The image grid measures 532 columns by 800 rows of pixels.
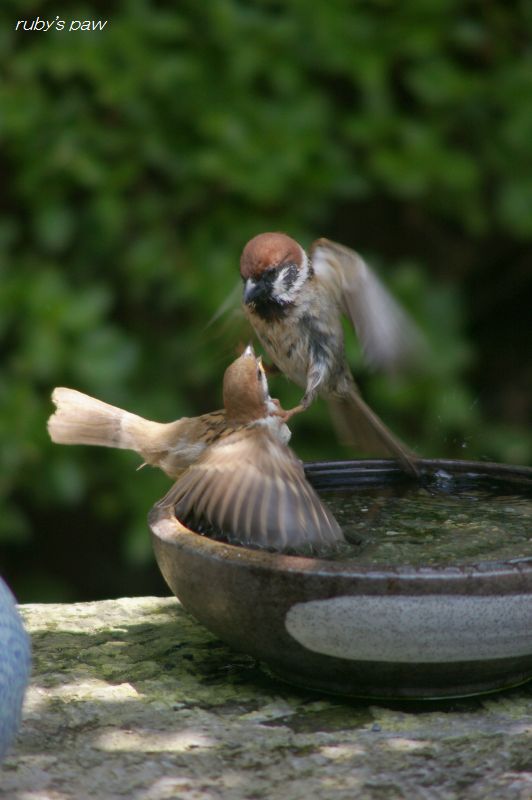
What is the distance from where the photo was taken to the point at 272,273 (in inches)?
127

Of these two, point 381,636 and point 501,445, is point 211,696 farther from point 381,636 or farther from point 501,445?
point 501,445

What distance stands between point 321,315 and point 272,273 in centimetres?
21

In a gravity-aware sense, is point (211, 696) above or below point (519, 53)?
below

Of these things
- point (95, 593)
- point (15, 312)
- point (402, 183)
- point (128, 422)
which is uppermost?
point (402, 183)

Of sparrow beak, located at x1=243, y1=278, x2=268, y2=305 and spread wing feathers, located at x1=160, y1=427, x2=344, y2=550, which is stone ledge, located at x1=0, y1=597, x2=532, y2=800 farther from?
sparrow beak, located at x1=243, y1=278, x2=268, y2=305

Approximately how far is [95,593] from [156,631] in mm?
2671

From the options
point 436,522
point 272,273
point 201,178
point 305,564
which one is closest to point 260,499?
point 305,564

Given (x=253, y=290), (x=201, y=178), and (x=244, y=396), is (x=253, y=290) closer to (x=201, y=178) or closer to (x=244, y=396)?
(x=244, y=396)

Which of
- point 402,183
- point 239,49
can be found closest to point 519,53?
point 402,183

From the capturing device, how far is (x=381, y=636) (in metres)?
2.05

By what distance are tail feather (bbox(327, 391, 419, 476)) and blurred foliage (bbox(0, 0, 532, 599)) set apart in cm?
67

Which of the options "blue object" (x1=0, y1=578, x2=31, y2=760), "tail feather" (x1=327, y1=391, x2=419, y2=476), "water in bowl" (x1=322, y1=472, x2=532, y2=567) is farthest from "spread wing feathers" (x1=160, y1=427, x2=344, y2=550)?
"tail feather" (x1=327, y1=391, x2=419, y2=476)

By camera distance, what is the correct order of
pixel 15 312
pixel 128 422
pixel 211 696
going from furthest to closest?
1. pixel 15 312
2. pixel 128 422
3. pixel 211 696

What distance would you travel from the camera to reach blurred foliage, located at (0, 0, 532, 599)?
4402mm
